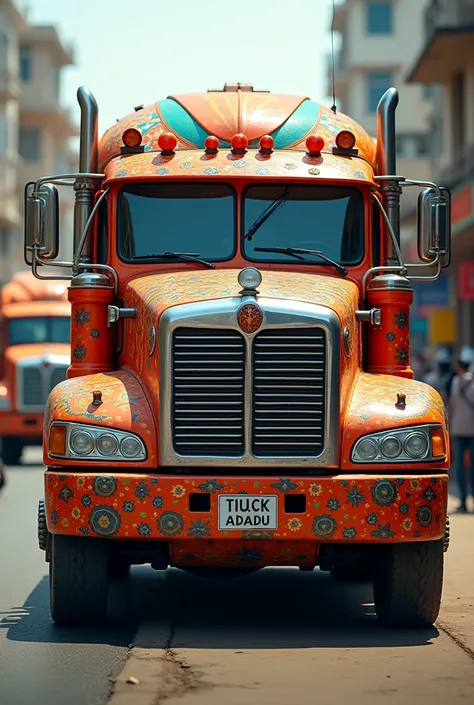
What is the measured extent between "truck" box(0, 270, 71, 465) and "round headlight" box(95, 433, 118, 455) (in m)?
19.6

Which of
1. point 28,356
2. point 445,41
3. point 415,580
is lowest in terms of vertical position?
point 415,580

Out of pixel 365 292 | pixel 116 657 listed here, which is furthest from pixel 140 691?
pixel 365 292

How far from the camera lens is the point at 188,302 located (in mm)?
9906

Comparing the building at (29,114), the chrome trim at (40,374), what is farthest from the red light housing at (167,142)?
the building at (29,114)

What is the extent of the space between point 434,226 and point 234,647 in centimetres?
336

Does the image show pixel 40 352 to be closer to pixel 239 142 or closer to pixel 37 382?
pixel 37 382

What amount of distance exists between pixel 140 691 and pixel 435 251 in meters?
4.26

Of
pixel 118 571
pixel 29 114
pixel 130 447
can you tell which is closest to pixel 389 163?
pixel 130 447

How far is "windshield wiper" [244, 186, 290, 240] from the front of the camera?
1105cm

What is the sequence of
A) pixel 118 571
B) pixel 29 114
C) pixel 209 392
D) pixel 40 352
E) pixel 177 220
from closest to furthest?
pixel 209 392
pixel 177 220
pixel 118 571
pixel 40 352
pixel 29 114

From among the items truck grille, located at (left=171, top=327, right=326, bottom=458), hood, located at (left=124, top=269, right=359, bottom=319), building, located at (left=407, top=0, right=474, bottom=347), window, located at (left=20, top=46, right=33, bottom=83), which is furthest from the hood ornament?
window, located at (left=20, top=46, right=33, bottom=83)

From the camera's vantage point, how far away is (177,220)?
11078 mm

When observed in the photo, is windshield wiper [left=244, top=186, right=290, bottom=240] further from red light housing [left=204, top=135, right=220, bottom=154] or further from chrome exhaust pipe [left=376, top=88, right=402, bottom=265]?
chrome exhaust pipe [left=376, top=88, right=402, bottom=265]

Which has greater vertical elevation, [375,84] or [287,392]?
[375,84]
